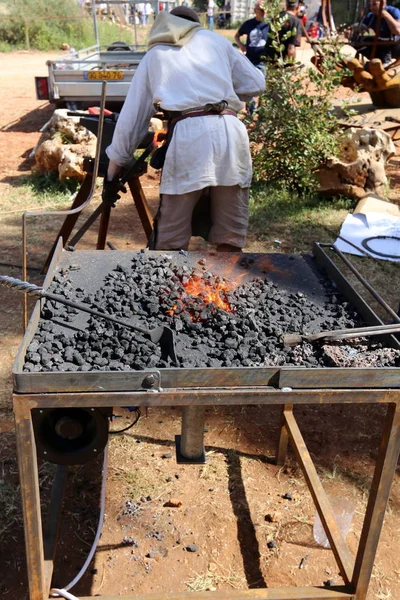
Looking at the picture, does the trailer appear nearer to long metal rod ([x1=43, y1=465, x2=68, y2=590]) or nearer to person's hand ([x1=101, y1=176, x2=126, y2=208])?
person's hand ([x1=101, y1=176, x2=126, y2=208])

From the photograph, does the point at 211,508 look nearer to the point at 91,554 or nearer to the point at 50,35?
the point at 91,554

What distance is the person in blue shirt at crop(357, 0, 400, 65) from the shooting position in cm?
831

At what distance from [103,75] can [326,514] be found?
7.27m

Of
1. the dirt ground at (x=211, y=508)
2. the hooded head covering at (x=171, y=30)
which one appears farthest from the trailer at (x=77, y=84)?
the dirt ground at (x=211, y=508)

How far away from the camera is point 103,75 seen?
7953 mm

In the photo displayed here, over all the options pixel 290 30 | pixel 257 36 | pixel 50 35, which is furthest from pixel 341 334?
pixel 50 35

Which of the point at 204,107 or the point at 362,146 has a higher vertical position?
A: the point at 204,107

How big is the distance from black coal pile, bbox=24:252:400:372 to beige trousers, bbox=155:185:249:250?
0.83m

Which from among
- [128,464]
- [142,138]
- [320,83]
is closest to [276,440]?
[128,464]

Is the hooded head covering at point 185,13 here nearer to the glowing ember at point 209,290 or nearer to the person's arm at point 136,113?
the person's arm at point 136,113

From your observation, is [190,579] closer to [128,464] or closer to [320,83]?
[128,464]

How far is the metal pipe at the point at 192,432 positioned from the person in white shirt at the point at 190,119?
4.57ft

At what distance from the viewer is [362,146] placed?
6.34 meters

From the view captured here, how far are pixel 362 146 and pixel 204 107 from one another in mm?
3829
